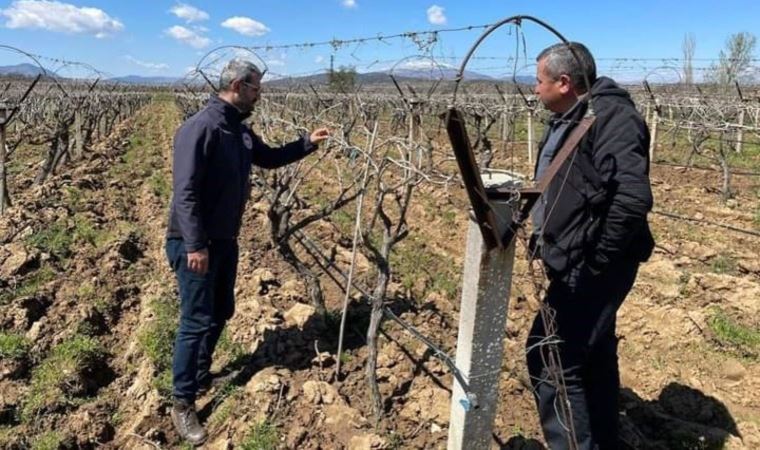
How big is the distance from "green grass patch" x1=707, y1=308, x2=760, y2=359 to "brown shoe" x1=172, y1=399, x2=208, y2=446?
12.9 feet

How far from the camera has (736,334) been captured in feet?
16.2

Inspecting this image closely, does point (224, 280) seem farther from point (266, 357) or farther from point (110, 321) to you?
point (110, 321)

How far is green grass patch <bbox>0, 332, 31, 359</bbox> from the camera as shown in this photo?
4.21m

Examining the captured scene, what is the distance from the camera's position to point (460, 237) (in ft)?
24.9

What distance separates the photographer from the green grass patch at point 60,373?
3.72 meters

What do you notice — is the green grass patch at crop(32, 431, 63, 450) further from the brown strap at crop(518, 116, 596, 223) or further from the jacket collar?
the brown strap at crop(518, 116, 596, 223)

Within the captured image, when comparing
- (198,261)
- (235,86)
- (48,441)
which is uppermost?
(235,86)

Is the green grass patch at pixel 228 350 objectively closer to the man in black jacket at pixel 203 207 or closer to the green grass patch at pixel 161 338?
the green grass patch at pixel 161 338

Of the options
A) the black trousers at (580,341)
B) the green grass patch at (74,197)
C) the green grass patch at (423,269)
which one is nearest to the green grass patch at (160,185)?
the green grass patch at (74,197)

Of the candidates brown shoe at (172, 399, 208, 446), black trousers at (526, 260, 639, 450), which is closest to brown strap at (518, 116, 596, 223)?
black trousers at (526, 260, 639, 450)

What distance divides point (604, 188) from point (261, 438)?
2182 mm

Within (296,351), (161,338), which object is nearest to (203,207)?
(296,351)

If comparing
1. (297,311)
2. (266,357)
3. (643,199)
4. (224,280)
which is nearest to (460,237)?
(297,311)

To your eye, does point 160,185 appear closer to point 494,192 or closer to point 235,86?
point 235,86
